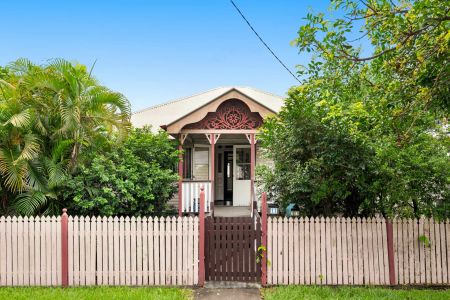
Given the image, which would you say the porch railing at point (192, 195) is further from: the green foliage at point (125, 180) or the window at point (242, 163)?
the window at point (242, 163)

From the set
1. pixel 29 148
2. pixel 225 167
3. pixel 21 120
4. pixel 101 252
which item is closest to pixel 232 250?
pixel 101 252

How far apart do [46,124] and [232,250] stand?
5.75 metres

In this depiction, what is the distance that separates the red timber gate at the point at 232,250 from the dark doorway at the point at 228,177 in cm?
853

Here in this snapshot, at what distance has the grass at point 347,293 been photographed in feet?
20.1

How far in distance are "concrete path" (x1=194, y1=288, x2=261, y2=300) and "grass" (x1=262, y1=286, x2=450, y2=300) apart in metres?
0.22

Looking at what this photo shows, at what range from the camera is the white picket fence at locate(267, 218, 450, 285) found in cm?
686

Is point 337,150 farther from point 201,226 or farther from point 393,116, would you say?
point 201,226

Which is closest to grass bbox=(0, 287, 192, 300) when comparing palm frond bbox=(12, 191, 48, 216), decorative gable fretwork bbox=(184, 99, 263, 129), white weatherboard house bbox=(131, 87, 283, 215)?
palm frond bbox=(12, 191, 48, 216)

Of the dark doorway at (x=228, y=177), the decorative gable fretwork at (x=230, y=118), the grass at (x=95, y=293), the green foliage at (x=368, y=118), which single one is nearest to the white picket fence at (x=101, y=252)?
the grass at (x=95, y=293)

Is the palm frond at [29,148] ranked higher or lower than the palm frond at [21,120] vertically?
lower

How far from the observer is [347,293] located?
6.28m

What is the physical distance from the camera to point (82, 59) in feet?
34.2

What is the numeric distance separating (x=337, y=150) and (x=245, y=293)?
3339 mm

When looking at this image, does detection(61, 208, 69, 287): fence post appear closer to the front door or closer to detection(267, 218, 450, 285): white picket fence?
detection(267, 218, 450, 285): white picket fence
